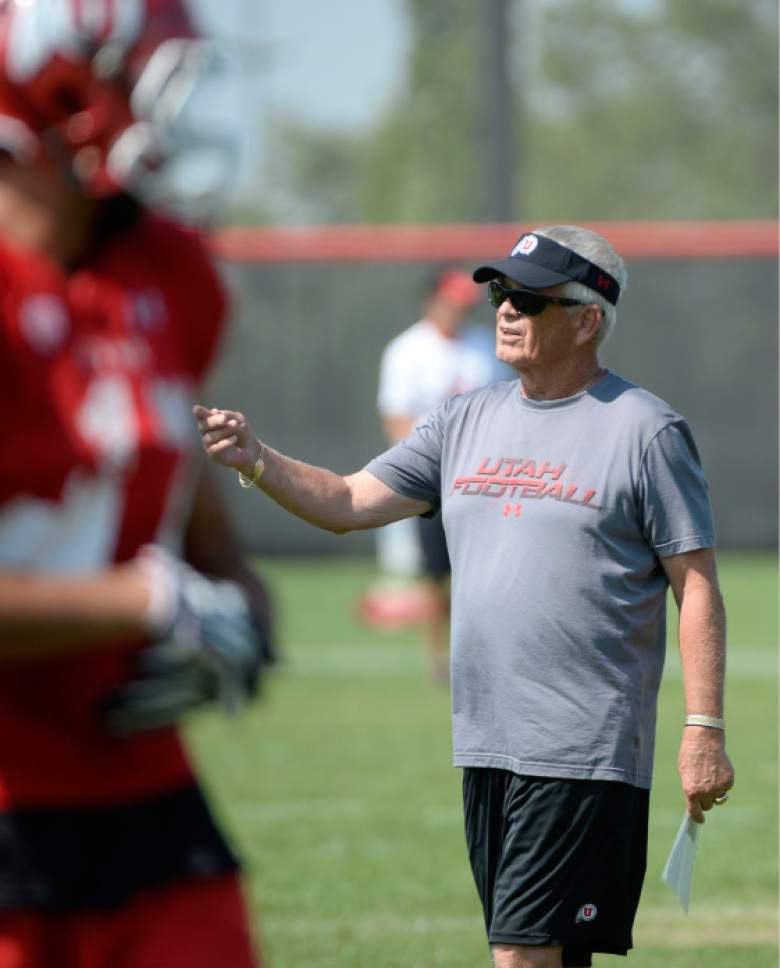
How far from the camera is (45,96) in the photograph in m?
2.40

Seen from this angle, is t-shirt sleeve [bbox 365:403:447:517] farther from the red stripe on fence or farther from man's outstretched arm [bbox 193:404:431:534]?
the red stripe on fence

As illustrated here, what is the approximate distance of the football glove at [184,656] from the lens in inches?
92.4

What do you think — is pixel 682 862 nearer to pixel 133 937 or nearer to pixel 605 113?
pixel 133 937

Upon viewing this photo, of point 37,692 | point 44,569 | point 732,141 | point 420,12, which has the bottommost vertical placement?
point 37,692

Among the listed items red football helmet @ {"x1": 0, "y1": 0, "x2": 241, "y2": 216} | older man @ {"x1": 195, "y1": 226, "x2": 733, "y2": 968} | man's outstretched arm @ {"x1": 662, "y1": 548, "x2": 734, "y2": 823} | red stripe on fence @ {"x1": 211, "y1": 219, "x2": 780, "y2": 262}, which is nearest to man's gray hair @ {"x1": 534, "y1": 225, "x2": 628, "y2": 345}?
older man @ {"x1": 195, "y1": 226, "x2": 733, "y2": 968}

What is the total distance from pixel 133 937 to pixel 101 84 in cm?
109

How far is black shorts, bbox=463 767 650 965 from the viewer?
403 centimetres

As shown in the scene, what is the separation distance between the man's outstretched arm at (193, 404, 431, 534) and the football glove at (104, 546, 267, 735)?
1384 millimetres

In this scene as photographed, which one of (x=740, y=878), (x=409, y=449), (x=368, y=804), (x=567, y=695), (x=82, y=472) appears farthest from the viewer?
(x=368, y=804)

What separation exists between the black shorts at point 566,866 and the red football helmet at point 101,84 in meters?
2.02

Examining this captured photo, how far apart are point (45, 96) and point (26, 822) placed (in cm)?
92

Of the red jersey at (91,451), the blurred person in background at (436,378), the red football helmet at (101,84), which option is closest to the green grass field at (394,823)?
the red jersey at (91,451)

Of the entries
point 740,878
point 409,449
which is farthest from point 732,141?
point 409,449

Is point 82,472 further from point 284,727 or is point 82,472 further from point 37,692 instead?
point 284,727
